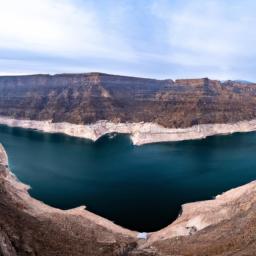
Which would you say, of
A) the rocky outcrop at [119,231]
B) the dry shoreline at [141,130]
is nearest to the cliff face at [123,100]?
the dry shoreline at [141,130]

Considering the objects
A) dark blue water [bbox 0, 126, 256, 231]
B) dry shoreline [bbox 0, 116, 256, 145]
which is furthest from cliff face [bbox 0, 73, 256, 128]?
dark blue water [bbox 0, 126, 256, 231]

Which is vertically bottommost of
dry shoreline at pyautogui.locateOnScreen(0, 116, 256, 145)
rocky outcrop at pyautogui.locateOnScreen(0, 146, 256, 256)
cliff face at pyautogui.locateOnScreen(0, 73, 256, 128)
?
rocky outcrop at pyautogui.locateOnScreen(0, 146, 256, 256)

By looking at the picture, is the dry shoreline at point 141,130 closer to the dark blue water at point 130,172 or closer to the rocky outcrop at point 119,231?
the dark blue water at point 130,172

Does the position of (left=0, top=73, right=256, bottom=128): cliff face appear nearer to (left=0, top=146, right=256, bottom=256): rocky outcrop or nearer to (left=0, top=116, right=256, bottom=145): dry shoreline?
(left=0, top=116, right=256, bottom=145): dry shoreline

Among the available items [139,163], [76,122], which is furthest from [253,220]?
[76,122]

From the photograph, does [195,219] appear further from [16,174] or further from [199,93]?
[199,93]

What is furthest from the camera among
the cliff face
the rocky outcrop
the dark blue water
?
the cliff face

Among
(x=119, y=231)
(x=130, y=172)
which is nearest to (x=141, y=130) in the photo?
(x=130, y=172)
